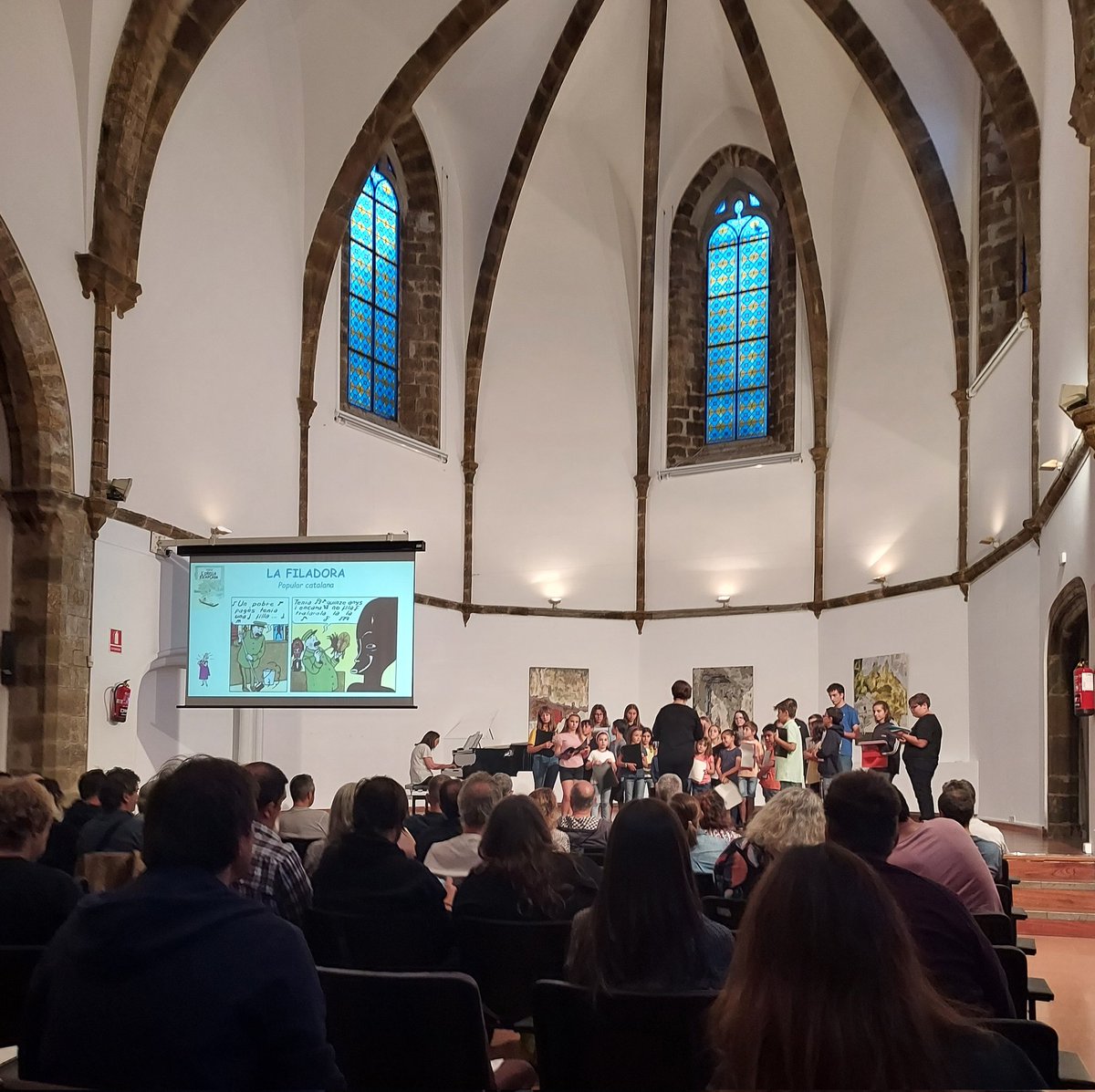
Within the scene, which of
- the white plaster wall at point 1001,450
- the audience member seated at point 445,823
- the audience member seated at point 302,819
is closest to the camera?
the audience member seated at point 445,823

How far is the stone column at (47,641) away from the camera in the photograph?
11281mm

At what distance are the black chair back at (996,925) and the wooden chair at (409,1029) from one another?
6.62ft

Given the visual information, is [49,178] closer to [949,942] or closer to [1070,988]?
[1070,988]

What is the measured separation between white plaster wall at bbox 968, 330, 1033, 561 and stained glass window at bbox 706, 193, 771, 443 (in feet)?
14.1

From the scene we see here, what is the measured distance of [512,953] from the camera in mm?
4090

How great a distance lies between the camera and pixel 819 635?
18.8 metres

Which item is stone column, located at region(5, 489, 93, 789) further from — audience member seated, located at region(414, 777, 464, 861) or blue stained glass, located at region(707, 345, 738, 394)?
blue stained glass, located at region(707, 345, 738, 394)

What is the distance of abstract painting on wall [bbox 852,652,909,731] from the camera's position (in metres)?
16.9

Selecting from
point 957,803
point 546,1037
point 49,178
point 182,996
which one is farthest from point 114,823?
point 49,178

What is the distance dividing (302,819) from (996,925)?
3.97m

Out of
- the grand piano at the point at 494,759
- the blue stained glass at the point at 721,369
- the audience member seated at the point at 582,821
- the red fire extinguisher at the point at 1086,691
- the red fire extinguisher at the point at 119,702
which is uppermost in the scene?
the blue stained glass at the point at 721,369

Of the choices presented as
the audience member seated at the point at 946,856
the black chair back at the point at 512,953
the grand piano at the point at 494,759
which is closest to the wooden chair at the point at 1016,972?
the audience member seated at the point at 946,856

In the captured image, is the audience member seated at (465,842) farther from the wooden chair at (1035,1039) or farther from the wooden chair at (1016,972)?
the wooden chair at (1035,1039)

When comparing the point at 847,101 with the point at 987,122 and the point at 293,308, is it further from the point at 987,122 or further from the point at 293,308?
the point at 293,308
